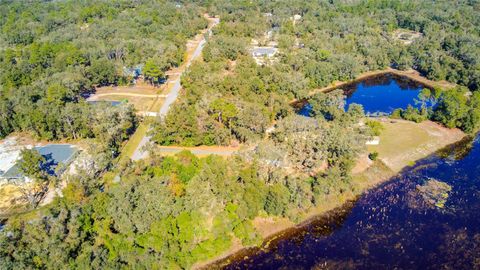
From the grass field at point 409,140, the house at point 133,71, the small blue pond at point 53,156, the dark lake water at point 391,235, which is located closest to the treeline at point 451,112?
the grass field at point 409,140

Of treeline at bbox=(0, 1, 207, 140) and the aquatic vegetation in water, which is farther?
treeline at bbox=(0, 1, 207, 140)

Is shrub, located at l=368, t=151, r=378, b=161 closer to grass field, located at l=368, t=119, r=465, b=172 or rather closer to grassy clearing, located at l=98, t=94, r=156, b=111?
grass field, located at l=368, t=119, r=465, b=172

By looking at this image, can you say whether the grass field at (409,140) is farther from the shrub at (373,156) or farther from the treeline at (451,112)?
the shrub at (373,156)

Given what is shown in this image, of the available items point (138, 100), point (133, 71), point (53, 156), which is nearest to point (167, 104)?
point (138, 100)

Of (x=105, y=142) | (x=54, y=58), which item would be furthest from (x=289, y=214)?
(x=54, y=58)

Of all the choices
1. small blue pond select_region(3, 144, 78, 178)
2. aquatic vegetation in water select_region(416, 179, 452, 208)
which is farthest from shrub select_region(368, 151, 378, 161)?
small blue pond select_region(3, 144, 78, 178)

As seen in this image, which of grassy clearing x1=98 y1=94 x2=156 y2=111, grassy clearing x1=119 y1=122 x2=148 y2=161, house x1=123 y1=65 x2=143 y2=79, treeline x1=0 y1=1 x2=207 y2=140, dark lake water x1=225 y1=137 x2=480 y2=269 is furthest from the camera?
house x1=123 y1=65 x2=143 y2=79
